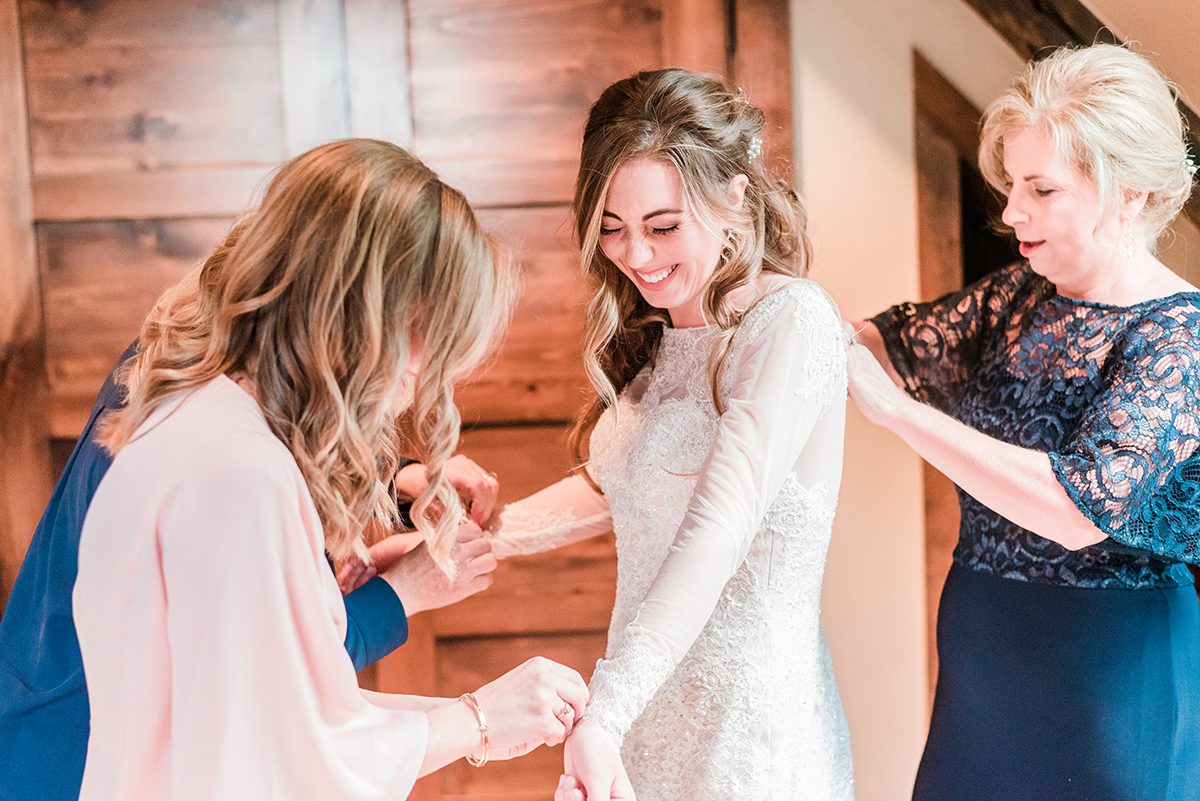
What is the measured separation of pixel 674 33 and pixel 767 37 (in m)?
0.20

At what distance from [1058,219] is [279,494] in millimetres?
1305

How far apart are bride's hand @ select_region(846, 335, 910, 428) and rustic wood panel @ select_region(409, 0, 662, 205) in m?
0.87

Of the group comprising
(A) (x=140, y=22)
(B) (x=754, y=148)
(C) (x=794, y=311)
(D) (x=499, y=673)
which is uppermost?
(A) (x=140, y=22)

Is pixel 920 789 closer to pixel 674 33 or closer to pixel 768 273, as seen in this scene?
pixel 768 273

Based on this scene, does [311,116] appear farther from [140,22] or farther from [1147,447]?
[1147,447]

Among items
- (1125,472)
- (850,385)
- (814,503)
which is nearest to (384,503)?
(814,503)

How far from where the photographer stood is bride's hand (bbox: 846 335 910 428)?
5.69 ft

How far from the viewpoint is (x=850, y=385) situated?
175 centimetres

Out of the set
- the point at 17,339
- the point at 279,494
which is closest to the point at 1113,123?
the point at 279,494

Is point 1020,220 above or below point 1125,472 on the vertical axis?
above

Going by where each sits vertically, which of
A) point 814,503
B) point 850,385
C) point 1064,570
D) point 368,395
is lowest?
point 1064,570

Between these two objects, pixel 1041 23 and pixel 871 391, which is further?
pixel 1041 23

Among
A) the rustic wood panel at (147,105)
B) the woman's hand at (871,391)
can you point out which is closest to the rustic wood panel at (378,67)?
the rustic wood panel at (147,105)

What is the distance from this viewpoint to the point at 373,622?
1772 mm
